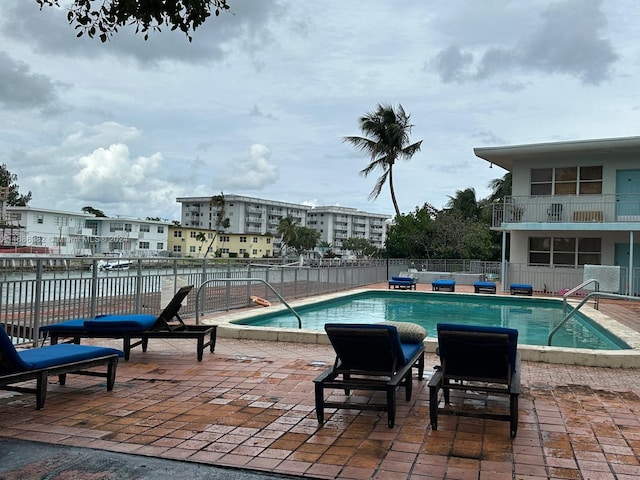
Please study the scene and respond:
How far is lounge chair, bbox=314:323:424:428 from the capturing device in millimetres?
4680

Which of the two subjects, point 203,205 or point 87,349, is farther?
point 203,205

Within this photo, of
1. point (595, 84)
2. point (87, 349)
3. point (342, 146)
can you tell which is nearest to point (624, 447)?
point (87, 349)

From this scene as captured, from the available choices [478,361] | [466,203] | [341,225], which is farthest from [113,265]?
[341,225]

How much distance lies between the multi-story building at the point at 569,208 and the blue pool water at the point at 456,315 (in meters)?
4.29

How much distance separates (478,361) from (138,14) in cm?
446

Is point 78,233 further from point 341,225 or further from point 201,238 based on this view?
point 341,225

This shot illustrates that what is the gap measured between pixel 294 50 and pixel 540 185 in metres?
14.4

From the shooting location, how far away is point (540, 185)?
23.5 metres

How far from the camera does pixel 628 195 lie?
21562 millimetres

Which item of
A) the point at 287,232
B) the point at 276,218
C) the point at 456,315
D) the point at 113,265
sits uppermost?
the point at 276,218

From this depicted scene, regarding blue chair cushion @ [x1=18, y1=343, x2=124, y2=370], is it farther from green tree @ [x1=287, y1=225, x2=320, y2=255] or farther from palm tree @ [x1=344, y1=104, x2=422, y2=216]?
green tree @ [x1=287, y1=225, x2=320, y2=255]

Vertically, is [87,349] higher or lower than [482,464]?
higher

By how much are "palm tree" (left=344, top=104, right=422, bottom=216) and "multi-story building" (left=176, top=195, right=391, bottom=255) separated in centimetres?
8207

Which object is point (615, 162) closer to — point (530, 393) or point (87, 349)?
point (530, 393)
